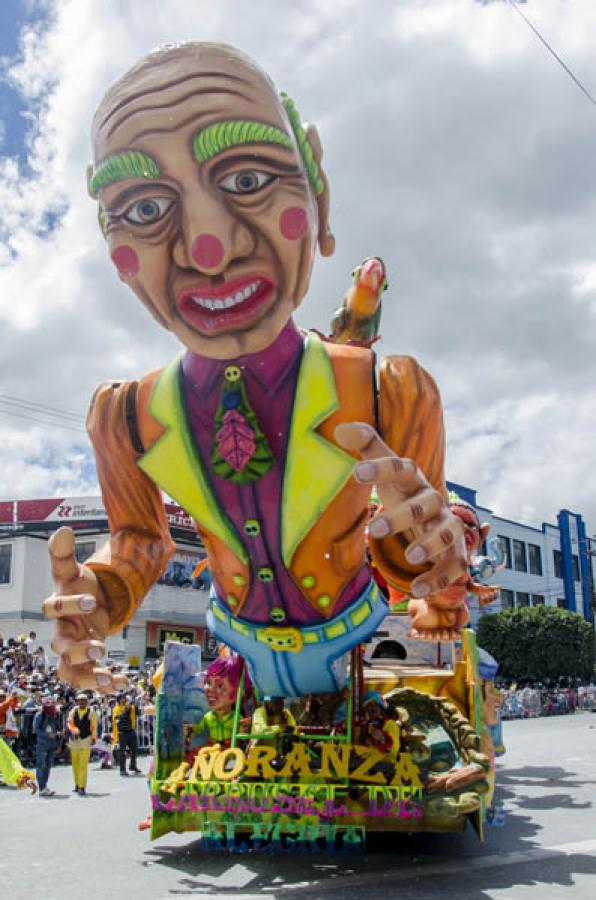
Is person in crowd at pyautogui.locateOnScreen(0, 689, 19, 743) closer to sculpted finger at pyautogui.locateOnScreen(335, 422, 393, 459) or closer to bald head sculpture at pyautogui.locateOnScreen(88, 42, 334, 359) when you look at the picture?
bald head sculpture at pyautogui.locateOnScreen(88, 42, 334, 359)

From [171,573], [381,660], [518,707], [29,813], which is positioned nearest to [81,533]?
[171,573]

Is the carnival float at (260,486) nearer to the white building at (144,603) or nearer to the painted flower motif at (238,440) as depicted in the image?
the painted flower motif at (238,440)

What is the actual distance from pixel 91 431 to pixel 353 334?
2.08 m

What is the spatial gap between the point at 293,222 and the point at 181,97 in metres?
0.53

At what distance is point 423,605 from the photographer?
370cm

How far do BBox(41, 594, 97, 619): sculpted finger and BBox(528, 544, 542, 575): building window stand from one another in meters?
38.5

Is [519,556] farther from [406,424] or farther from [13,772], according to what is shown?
[406,424]

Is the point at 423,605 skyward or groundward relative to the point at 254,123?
groundward

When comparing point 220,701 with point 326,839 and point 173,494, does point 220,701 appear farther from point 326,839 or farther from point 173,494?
point 173,494

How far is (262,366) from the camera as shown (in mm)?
3123

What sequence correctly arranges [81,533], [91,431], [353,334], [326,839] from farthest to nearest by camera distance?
[81,533]
[353,334]
[326,839]
[91,431]

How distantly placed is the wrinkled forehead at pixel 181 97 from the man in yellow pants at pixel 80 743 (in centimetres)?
804

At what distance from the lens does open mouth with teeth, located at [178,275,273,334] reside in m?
2.76

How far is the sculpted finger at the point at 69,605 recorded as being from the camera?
2.87 meters
